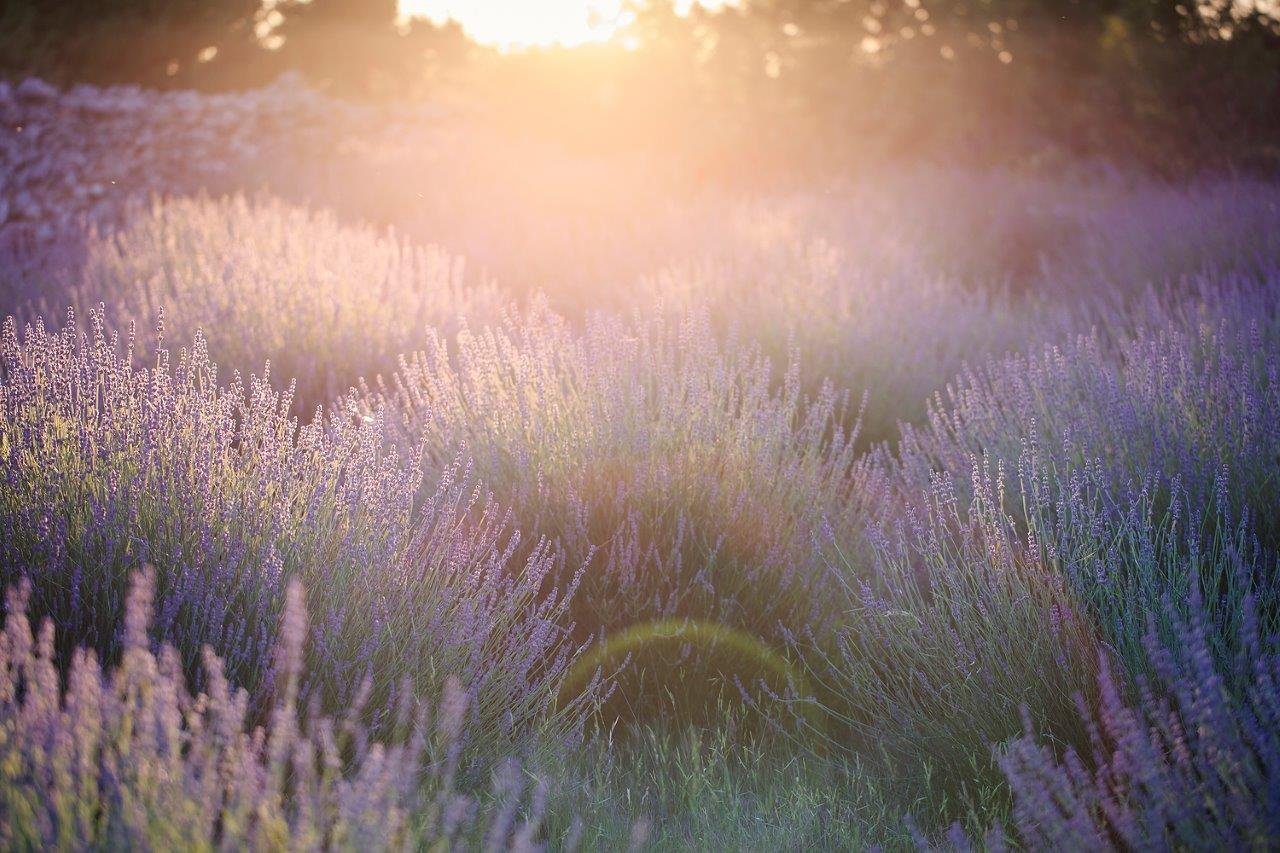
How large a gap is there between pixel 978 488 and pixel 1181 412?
1360 mm

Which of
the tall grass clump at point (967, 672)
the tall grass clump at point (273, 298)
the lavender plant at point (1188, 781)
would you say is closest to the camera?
the lavender plant at point (1188, 781)

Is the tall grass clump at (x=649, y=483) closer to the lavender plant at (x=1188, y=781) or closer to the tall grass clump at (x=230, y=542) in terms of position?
the tall grass clump at (x=230, y=542)

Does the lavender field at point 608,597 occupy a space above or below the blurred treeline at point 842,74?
below

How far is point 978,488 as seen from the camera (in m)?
2.21

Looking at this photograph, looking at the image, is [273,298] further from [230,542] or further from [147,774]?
[147,774]

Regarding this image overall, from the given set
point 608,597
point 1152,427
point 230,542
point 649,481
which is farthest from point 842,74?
point 230,542

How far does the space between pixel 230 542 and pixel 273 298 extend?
305 cm

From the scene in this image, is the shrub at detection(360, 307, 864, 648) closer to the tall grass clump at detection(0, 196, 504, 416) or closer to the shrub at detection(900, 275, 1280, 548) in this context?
the shrub at detection(900, 275, 1280, 548)

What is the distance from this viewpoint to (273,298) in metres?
4.89

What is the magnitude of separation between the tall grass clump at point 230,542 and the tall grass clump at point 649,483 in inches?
17.8

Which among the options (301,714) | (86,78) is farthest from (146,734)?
(86,78)

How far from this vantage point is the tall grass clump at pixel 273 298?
4.59 m

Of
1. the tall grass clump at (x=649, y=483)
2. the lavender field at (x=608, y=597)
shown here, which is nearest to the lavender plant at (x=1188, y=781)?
the lavender field at (x=608, y=597)

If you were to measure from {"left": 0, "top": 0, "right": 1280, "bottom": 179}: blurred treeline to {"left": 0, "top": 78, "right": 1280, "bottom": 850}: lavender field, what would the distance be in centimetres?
725
